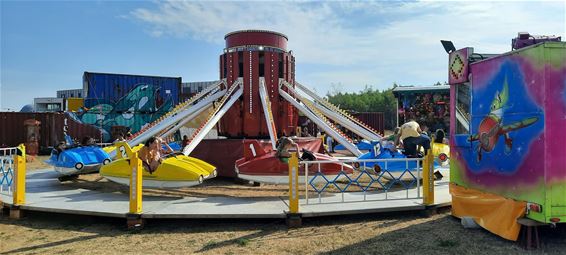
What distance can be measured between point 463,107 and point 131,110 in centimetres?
2187

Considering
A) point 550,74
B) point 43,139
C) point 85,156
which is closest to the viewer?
point 550,74

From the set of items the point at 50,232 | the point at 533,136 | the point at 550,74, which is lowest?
the point at 50,232

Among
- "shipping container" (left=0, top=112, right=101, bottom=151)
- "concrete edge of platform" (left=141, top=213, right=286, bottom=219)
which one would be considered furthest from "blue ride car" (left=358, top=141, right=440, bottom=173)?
"shipping container" (left=0, top=112, right=101, bottom=151)

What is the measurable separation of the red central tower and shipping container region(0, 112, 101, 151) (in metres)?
13.3

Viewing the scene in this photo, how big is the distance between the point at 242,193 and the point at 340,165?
2.34m

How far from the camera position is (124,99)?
81.4 feet

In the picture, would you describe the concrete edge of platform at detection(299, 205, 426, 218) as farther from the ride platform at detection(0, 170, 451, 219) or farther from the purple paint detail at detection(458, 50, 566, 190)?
the purple paint detail at detection(458, 50, 566, 190)

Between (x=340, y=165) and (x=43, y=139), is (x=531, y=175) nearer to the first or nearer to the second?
(x=340, y=165)

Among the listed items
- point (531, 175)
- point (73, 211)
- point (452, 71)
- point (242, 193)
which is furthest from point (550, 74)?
point (73, 211)

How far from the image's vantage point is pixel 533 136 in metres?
5.09

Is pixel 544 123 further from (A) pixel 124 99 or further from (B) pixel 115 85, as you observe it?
(B) pixel 115 85

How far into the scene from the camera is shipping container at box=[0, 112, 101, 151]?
21.9 meters

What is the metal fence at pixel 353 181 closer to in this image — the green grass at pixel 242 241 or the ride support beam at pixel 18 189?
the green grass at pixel 242 241

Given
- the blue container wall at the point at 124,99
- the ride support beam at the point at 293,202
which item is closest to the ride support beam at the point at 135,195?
the ride support beam at the point at 293,202
